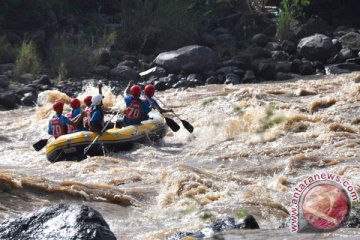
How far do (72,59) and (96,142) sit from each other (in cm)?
845

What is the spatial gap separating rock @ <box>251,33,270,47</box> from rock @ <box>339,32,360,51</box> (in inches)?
76.1

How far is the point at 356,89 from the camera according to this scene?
1430 centimetres

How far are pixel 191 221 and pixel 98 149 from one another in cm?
477

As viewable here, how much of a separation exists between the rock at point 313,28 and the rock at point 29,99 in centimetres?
685

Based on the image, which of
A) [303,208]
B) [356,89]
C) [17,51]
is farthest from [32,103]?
[303,208]

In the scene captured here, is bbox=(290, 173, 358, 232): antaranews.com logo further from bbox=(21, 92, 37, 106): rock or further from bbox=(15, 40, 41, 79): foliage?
bbox=(15, 40, 41, 79): foliage

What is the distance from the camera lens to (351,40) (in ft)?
67.4

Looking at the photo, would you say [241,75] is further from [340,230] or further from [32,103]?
[340,230]

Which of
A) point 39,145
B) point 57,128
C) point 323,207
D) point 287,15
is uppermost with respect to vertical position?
point 323,207

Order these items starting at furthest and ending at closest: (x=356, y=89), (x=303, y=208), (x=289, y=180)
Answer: (x=356, y=89) < (x=289, y=180) < (x=303, y=208)

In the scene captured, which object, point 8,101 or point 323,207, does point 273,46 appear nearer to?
point 8,101

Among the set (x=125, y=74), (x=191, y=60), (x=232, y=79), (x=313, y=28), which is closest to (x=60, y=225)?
(x=232, y=79)

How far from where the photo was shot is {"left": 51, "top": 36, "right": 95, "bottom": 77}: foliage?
20734mm

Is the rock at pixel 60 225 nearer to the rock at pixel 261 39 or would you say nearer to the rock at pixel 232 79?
the rock at pixel 232 79
